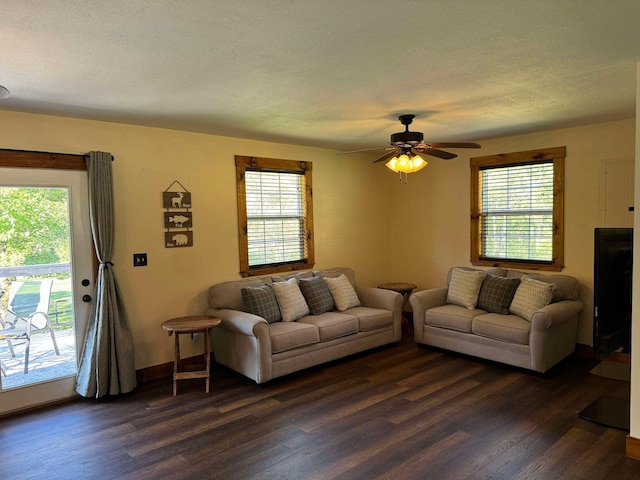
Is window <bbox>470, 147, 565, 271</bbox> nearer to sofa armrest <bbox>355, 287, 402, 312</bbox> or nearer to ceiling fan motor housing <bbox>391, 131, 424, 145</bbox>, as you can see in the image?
sofa armrest <bbox>355, 287, 402, 312</bbox>

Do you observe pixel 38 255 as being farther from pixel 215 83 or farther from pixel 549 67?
pixel 549 67

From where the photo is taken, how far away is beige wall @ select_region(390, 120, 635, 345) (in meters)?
4.53

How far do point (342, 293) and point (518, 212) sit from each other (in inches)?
89.8

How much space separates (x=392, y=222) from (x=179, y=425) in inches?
166

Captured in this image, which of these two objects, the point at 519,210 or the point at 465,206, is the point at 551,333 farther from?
the point at 465,206

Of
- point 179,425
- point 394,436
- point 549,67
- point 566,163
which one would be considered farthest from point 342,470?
point 566,163

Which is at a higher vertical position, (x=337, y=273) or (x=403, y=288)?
(x=337, y=273)

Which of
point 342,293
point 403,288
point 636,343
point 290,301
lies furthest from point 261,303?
point 636,343

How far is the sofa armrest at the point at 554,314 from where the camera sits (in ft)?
13.1

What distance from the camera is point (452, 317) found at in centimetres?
471

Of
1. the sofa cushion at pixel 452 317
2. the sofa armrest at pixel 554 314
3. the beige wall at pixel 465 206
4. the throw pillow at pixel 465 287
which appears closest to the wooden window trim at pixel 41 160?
the sofa cushion at pixel 452 317

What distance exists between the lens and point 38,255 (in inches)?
142

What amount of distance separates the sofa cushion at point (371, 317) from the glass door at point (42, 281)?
268cm

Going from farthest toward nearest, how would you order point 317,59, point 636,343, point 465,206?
point 465,206
point 636,343
point 317,59
